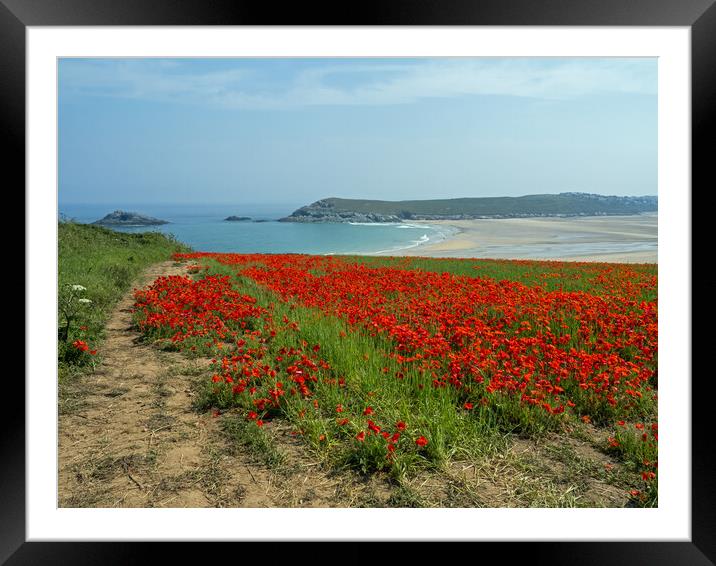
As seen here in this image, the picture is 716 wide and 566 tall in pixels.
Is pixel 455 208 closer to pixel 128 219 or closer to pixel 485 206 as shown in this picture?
pixel 485 206

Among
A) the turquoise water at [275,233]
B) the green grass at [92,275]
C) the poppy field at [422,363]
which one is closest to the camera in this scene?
the poppy field at [422,363]

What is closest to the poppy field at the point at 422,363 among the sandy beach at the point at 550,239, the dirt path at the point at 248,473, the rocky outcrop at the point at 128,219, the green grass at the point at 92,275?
the dirt path at the point at 248,473

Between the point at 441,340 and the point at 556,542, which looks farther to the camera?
the point at 441,340

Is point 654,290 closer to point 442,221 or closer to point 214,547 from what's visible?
point 442,221

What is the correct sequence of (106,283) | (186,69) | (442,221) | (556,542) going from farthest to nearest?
(442,221) < (106,283) < (186,69) < (556,542)
